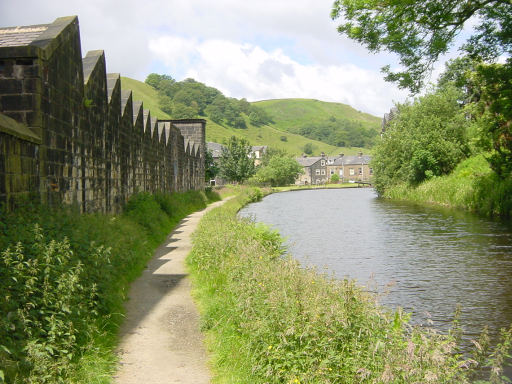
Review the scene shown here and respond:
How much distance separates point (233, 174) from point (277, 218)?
31133 mm

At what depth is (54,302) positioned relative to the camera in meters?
5.16

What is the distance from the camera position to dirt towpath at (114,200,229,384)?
200 inches

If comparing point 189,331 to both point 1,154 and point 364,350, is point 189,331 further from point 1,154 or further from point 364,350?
point 1,154

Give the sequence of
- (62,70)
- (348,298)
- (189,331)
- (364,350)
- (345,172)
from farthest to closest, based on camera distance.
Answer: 1. (345,172)
2. (62,70)
3. (189,331)
4. (348,298)
5. (364,350)

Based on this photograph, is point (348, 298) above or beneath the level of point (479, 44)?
beneath

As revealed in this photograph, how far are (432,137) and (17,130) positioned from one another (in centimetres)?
3478

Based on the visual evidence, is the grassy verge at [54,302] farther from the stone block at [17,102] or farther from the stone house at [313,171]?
the stone house at [313,171]

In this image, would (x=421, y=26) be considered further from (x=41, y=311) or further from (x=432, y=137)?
(x=432, y=137)

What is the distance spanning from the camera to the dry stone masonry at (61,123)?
24.7 feet

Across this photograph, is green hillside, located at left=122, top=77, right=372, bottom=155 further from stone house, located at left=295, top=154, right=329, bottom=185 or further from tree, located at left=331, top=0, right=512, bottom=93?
tree, located at left=331, top=0, right=512, bottom=93

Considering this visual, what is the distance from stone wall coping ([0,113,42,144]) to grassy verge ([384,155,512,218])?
67.8ft

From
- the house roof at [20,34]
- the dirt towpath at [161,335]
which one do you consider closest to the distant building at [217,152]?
the house roof at [20,34]

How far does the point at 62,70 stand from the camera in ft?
30.3

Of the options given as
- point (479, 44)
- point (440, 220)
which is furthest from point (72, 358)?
point (440, 220)
